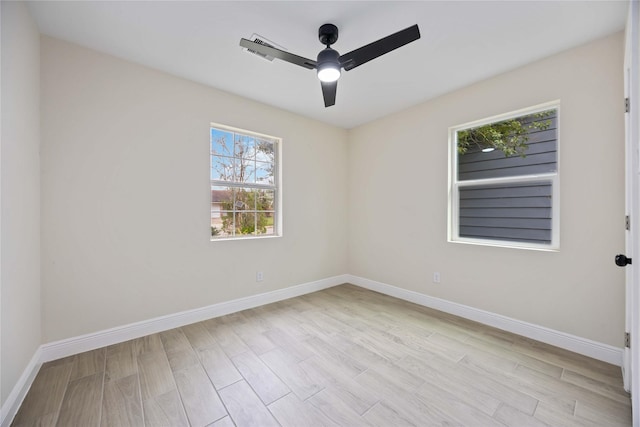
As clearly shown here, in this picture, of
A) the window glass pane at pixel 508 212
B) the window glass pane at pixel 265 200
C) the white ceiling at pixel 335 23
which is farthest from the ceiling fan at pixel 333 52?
the window glass pane at pixel 508 212

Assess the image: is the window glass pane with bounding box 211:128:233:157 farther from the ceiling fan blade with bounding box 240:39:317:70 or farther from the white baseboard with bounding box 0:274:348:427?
the white baseboard with bounding box 0:274:348:427

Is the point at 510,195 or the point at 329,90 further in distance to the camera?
the point at 510,195

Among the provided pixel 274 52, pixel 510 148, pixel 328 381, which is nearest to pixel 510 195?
pixel 510 148

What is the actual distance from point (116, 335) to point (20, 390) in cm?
71

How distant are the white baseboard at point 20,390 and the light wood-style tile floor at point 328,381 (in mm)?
53

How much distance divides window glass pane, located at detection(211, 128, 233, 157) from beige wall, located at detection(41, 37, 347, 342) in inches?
6.3

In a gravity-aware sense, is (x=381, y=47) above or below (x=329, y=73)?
above

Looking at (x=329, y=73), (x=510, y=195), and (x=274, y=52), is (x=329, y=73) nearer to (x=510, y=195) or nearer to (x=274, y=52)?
(x=274, y=52)

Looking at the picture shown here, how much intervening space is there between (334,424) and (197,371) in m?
1.12

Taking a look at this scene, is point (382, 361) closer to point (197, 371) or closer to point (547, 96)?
point (197, 371)

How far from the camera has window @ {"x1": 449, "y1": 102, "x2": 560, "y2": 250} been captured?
8.32 feet

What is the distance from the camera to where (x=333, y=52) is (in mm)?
A: 1874

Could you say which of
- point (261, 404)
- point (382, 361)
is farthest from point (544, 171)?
point (261, 404)

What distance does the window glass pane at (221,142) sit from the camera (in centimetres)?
311
